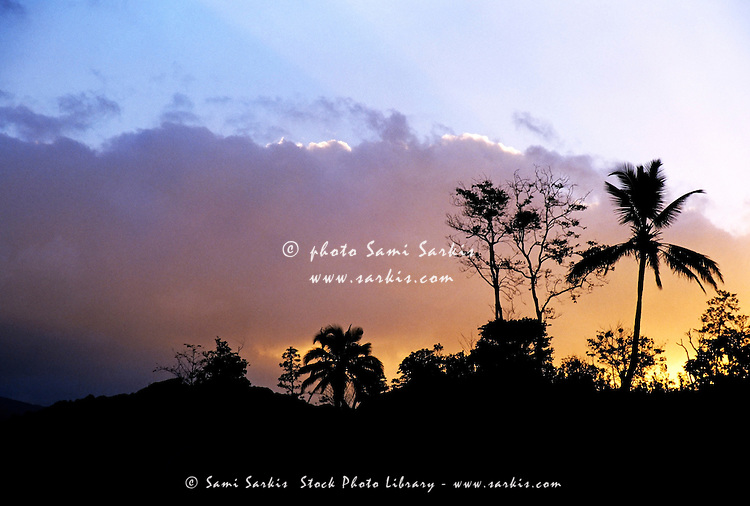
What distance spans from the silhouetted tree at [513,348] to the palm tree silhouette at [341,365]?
1072cm

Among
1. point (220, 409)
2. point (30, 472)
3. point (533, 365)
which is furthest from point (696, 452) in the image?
point (30, 472)

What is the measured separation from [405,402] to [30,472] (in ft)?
54.6

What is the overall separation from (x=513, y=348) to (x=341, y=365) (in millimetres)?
14445

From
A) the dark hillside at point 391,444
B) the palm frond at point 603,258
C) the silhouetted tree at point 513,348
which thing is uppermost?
the palm frond at point 603,258

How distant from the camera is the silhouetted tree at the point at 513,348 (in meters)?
29.1

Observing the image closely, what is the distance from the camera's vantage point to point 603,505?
14820 mm

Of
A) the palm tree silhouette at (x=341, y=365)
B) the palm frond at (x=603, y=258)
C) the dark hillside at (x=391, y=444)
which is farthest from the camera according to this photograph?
the palm tree silhouette at (x=341, y=365)

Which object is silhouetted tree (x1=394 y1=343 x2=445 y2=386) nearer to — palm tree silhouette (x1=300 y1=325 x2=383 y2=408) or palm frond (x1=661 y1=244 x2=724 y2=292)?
palm tree silhouette (x1=300 y1=325 x2=383 y2=408)

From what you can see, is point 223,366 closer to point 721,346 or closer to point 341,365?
point 341,365

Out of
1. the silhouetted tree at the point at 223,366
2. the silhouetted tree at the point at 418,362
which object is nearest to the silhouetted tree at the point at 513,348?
the silhouetted tree at the point at 418,362

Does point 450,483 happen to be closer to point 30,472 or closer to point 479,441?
point 479,441

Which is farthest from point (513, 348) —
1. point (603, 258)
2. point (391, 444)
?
point (391, 444)

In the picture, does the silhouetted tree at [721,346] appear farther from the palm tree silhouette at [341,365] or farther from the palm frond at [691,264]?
the palm tree silhouette at [341,365]

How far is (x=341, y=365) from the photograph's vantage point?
38.7 metres
